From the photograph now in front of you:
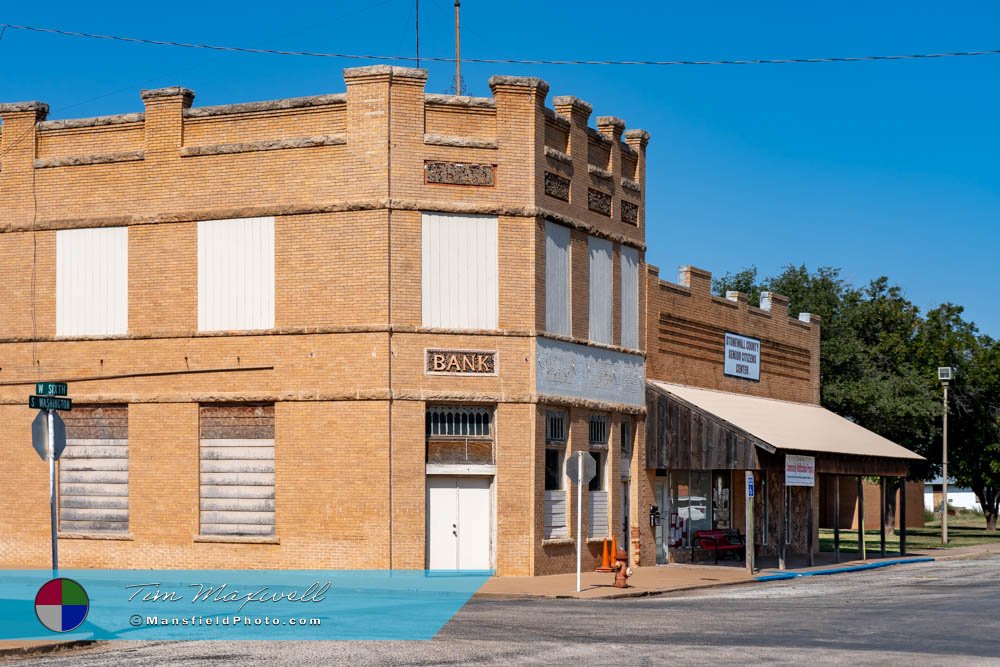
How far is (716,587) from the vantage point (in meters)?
27.9

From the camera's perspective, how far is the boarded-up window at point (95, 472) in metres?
29.8

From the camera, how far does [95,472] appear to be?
30.0m

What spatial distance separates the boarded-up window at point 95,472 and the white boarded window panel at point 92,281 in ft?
6.02

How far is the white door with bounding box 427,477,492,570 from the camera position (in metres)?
28.2

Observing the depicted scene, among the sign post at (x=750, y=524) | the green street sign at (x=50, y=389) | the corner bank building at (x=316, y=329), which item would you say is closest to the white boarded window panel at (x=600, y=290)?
the corner bank building at (x=316, y=329)

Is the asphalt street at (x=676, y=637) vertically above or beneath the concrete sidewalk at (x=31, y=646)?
beneath

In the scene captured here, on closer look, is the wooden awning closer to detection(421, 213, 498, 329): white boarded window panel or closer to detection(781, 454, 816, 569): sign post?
detection(781, 454, 816, 569): sign post

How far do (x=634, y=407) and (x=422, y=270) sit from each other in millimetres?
7289

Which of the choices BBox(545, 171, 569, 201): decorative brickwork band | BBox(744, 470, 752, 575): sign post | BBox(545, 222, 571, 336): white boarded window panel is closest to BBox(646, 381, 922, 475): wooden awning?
BBox(744, 470, 752, 575): sign post

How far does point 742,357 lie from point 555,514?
12363 mm

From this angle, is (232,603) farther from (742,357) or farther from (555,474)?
(742,357)

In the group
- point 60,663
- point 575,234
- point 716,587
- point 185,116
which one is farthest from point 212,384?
point 60,663

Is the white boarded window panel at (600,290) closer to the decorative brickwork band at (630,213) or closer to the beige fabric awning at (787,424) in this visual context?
the decorative brickwork band at (630,213)

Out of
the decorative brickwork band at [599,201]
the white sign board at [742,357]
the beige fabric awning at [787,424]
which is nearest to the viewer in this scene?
the decorative brickwork band at [599,201]
